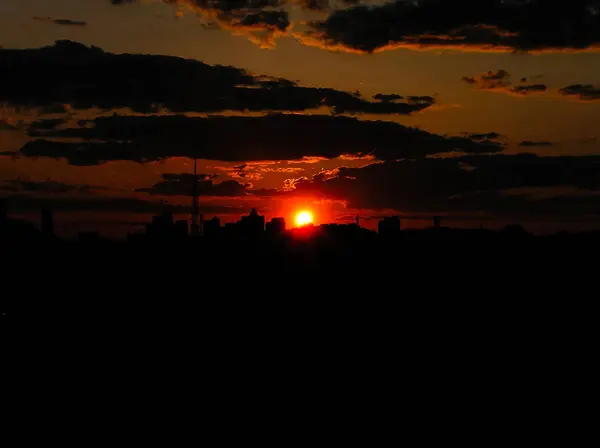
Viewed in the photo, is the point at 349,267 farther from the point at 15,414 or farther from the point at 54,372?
the point at 15,414

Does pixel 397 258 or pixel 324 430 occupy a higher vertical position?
pixel 397 258

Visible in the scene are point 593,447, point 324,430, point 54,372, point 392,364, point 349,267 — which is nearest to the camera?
point 593,447

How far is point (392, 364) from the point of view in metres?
89.8

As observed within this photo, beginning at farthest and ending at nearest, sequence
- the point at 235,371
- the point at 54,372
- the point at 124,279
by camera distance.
Result: the point at 124,279 < the point at 235,371 < the point at 54,372

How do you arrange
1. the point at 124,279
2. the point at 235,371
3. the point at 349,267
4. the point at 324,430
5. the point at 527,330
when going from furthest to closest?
the point at 349,267 → the point at 124,279 → the point at 527,330 → the point at 235,371 → the point at 324,430

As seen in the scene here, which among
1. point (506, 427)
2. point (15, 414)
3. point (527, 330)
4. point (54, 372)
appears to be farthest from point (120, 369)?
point (527, 330)

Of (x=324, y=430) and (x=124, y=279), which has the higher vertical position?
(x=124, y=279)

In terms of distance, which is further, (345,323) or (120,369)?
(345,323)

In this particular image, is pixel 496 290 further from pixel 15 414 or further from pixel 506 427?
pixel 15 414

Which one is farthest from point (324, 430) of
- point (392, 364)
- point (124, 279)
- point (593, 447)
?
point (124, 279)

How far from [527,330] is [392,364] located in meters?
22.7

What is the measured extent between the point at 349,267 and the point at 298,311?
70.0 ft

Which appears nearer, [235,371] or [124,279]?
[235,371]

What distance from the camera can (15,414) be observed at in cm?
6128
